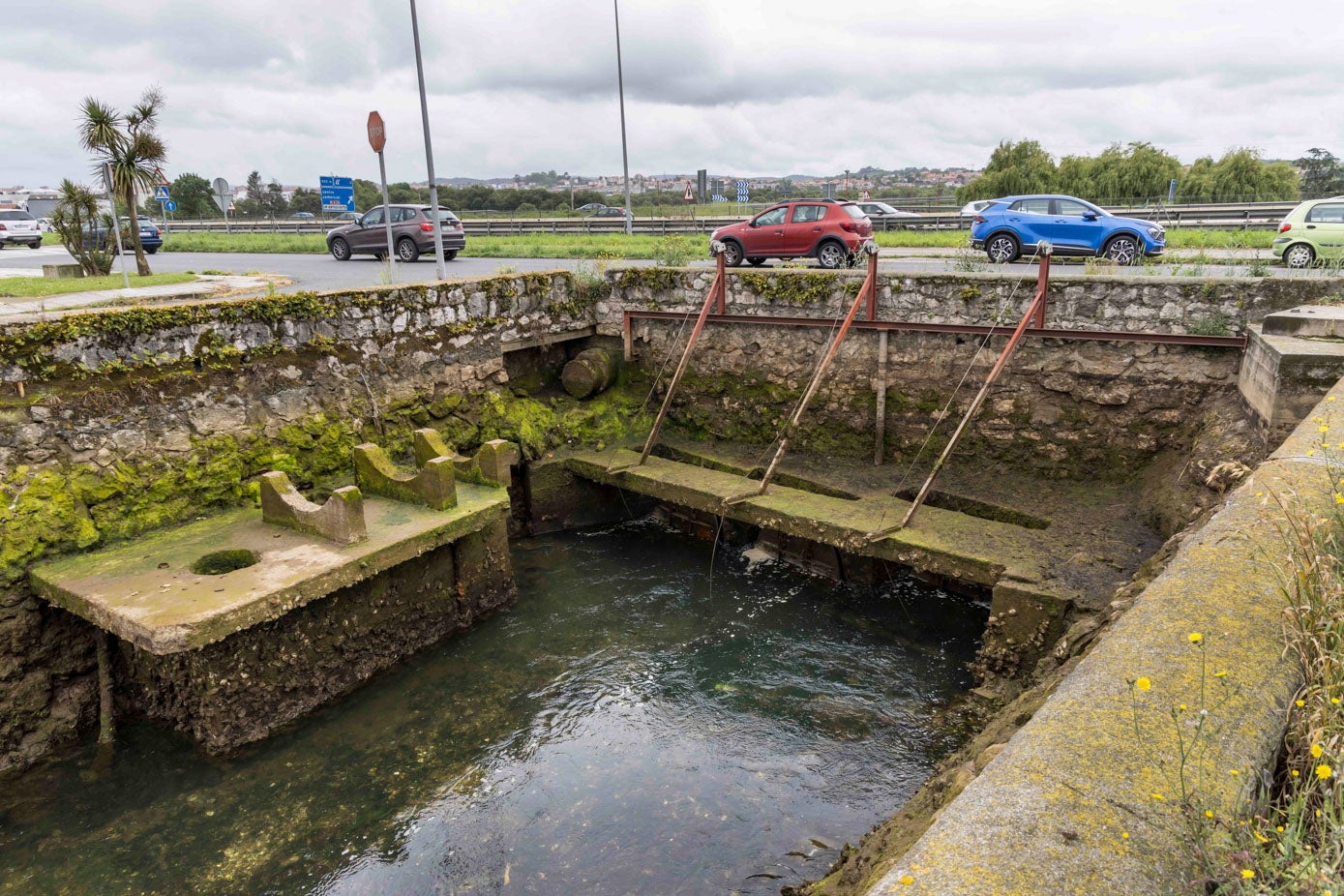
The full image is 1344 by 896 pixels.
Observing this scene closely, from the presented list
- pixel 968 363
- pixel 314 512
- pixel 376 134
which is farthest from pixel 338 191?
pixel 968 363

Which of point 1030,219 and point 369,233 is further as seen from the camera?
point 369,233

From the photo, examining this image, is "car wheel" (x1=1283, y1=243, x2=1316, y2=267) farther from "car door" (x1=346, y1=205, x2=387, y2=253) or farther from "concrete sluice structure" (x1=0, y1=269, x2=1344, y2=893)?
"car door" (x1=346, y1=205, x2=387, y2=253)

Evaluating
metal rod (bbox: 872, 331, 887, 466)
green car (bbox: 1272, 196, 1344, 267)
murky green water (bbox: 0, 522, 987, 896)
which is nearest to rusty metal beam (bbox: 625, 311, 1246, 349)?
metal rod (bbox: 872, 331, 887, 466)

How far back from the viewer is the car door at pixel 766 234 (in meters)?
14.6

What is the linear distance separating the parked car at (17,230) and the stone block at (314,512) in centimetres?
2977

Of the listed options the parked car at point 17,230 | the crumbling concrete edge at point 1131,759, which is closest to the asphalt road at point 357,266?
the parked car at point 17,230

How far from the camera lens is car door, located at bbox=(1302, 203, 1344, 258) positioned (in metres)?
12.7

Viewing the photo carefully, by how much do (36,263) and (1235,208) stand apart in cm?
2996

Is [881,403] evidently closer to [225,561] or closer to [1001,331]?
[1001,331]

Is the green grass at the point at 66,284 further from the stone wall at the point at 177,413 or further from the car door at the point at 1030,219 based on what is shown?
the car door at the point at 1030,219

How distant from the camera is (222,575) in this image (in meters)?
6.39

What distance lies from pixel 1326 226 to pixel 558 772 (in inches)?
551

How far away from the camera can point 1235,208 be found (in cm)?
2136

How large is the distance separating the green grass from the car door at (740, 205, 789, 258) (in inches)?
360
